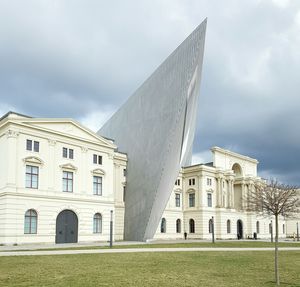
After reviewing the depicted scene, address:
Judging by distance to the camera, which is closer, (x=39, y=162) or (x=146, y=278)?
(x=146, y=278)

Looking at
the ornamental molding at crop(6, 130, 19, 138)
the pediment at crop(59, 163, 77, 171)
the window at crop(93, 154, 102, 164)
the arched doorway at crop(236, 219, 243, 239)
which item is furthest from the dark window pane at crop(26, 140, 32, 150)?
the arched doorway at crop(236, 219, 243, 239)

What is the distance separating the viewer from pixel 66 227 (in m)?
41.6

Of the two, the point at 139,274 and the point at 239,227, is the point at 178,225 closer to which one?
the point at 239,227

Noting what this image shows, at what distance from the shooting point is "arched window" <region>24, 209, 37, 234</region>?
124 feet

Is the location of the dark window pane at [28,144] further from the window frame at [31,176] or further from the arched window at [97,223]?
the arched window at [97,223]

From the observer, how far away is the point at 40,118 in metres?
40.2

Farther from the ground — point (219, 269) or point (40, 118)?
point (40, 118)

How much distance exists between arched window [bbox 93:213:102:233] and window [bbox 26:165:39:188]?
9141 mm

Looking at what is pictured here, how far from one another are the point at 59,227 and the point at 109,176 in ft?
32.0

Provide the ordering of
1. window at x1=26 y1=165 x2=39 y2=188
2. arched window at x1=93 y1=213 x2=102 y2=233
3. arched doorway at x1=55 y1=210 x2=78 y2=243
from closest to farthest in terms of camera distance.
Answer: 1. window at x1=26 y1=165 x2=39 y2=188
2. arched doorway at x1=55 y1=210 x2=78 y2=243
3. arched window at x1=93 y1=213 x2=102 y2=233

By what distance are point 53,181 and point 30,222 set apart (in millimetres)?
5166

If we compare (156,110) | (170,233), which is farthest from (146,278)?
(170,233)

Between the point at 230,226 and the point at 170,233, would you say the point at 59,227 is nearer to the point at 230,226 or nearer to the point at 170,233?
the point at 170,233

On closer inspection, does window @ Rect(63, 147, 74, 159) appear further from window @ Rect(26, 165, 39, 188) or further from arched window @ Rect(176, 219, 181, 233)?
arched window @ Rect(176, 219, 181, 233)
